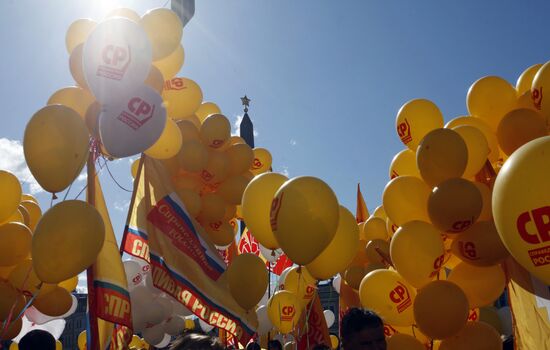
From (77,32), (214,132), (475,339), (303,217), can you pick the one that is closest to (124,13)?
(77,32)

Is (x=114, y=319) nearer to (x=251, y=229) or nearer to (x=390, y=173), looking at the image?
(x=251, y=229)

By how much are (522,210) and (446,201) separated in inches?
53.8

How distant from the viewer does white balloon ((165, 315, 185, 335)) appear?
6129mm

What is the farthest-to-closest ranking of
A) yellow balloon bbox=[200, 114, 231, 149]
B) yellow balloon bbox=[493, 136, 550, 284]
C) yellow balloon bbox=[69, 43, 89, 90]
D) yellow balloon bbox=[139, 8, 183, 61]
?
1. yellow balloon bbox=[200, 114, 231, 149]
2. yellow balloon bbox=[139, 8, 183, 61]
3. yellow balloon bbox=[69, 43, 89, 90]
4. yellow balloon bbox=[493, 136, 550, 284]

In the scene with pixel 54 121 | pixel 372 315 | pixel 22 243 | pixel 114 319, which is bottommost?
pixel 372 315

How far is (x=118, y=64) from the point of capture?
3.81 meters

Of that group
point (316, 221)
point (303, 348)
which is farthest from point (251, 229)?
point (303, 348)

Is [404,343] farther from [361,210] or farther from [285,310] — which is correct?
[361,210]

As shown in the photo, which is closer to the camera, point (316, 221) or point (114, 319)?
point (316, 221)

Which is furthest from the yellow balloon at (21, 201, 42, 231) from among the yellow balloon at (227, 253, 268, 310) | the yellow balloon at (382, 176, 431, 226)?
the yellow balloon at (382, 176, 431, 226)

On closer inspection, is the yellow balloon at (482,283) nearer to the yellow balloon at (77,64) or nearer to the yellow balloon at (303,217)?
the yellow balloon at (303,217)

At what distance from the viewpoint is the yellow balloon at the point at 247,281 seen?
15.9 feet

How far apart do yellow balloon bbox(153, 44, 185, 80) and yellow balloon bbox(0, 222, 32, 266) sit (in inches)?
83.6

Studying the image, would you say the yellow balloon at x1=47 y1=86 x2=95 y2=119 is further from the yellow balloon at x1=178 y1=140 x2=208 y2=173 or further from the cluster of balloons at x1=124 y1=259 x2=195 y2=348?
the cluster of balloons at x1=124 y1=259 x2=195 y2=348
